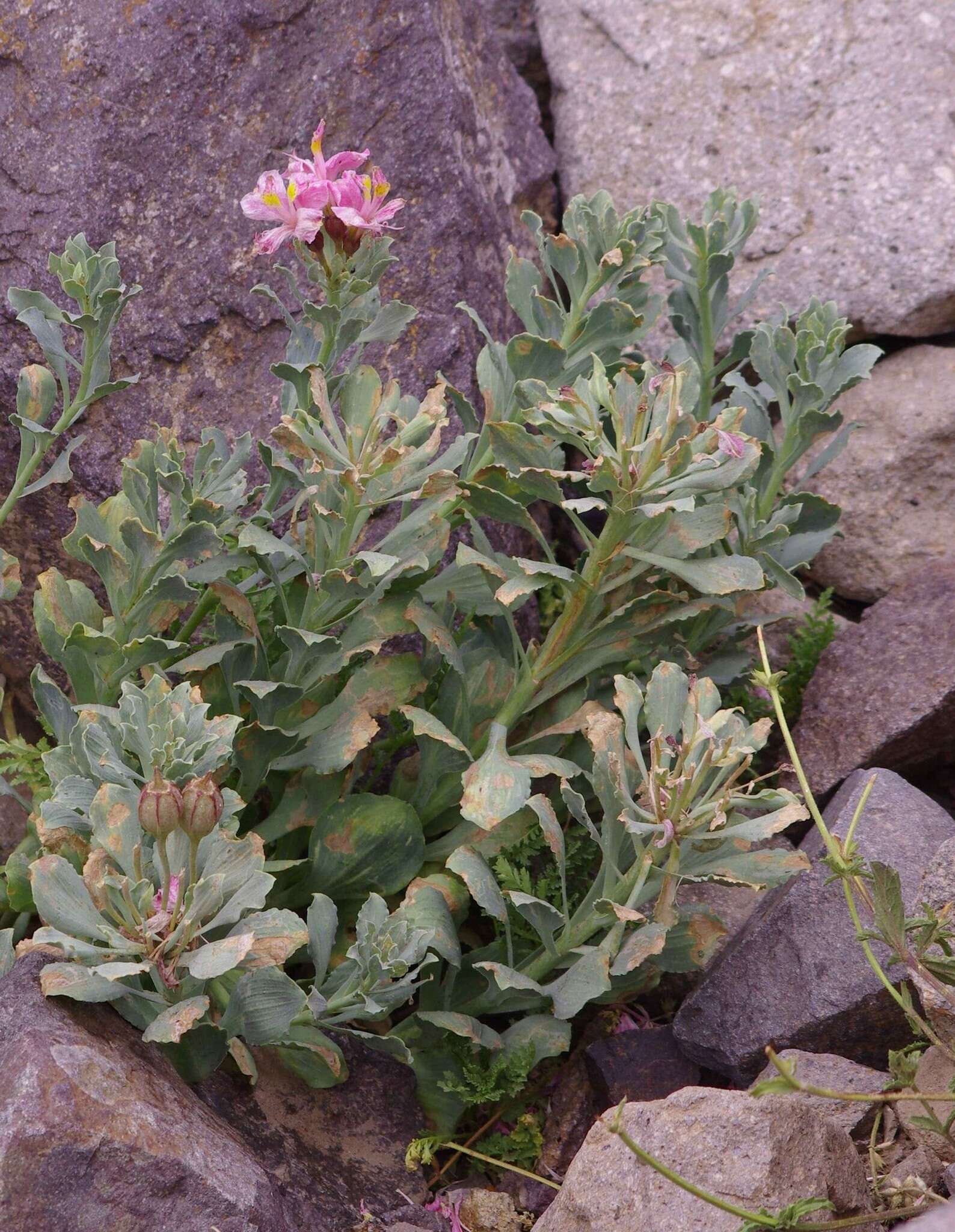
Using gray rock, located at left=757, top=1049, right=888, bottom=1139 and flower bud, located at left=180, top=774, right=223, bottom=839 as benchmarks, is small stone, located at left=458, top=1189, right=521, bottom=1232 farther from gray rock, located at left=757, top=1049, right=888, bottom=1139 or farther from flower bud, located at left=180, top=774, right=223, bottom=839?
flower bud, located at left=180, top=774, right=223, bottom=839

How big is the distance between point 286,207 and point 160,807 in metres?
1.23

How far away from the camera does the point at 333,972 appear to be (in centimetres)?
240

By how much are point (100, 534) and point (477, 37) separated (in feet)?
6.74

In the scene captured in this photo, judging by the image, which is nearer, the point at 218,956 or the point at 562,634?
the point at 218,956

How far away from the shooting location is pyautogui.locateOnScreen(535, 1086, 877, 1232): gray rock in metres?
1.99

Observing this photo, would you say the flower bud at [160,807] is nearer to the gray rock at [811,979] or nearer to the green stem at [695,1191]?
the green stem at [695,1191]

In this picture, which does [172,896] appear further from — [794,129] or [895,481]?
[794,129]

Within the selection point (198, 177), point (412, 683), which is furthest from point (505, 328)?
point (412, 683)

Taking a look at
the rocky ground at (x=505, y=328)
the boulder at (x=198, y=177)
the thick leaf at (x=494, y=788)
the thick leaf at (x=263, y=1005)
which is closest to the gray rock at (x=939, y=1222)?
the rocky ground at (x=505, y=328)

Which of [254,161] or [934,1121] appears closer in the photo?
[934,1121]

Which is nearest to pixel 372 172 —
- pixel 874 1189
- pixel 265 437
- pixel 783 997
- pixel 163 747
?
pixel 265 437

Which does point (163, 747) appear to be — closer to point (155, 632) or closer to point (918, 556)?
point (155, 632)

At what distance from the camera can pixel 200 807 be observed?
1.94m

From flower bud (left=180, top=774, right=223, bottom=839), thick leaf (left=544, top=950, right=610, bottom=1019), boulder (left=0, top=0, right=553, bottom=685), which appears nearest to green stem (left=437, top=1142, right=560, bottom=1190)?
thick leaf (left=544, top=950, right=610, bottom=1019)
